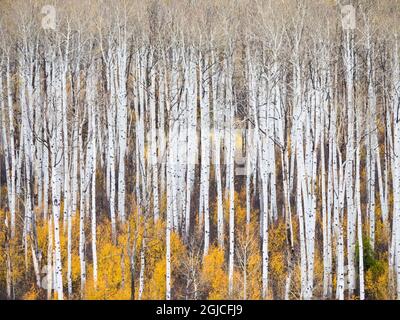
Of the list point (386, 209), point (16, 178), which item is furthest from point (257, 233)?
point (16, 178)

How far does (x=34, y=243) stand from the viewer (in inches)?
424

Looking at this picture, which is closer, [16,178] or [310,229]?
[310,229]

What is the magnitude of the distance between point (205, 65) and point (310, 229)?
177 inches

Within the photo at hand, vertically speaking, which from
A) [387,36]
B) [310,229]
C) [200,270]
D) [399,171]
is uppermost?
[387,36]

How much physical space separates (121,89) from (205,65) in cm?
201

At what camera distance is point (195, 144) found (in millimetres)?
12461

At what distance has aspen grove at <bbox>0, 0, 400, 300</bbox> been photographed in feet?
34.2

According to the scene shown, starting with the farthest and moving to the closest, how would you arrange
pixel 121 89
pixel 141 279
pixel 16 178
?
pixel 16 178, pixel 121 89, pixel 141 279

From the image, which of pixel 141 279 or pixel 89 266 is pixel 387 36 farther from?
pixel 89 266

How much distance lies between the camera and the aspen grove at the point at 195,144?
10.4 meters

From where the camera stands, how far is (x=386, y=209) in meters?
11.8

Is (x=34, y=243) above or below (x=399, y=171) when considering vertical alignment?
below

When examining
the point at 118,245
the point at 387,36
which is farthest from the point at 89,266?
the point at 387,36

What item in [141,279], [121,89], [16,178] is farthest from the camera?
[16,178]
